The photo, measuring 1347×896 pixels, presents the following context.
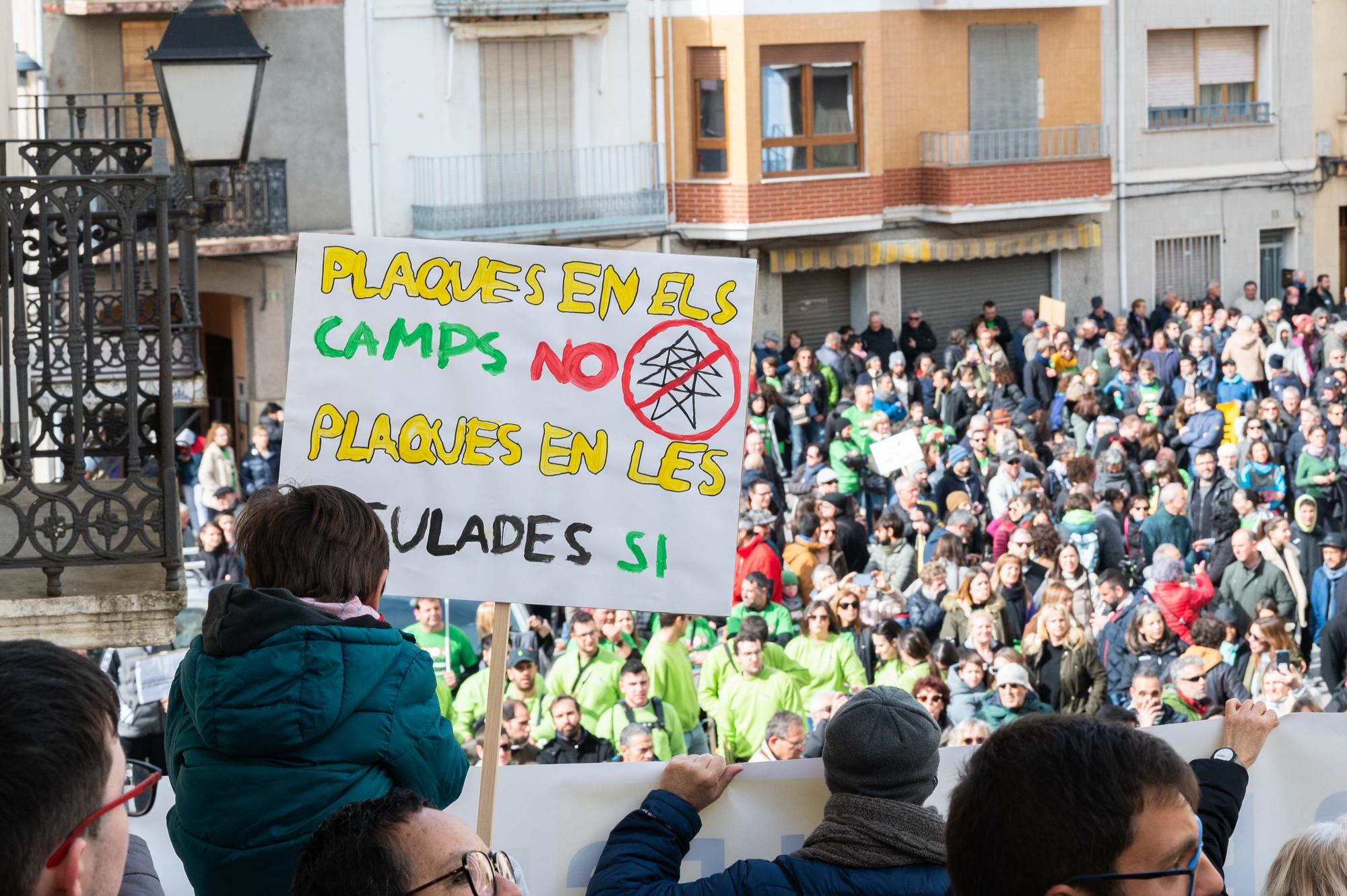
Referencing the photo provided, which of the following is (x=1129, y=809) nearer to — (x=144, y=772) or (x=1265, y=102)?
(x=144, y=772)

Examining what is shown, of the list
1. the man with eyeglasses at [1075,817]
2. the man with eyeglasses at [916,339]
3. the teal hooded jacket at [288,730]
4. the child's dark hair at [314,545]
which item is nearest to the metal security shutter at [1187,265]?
the man with eyeglasses at [916,339]

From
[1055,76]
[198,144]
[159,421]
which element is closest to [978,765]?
[159,421]

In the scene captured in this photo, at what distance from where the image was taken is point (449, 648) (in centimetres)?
927

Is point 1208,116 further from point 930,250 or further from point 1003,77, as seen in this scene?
point 930,250

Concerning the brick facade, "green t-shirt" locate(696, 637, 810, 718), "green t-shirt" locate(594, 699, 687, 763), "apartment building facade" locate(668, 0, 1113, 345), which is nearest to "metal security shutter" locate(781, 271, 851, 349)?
"apartment building facade" locate(668, 0, 1113, 345)

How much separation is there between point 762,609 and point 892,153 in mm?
13988

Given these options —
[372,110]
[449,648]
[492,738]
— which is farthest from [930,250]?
[492,738]

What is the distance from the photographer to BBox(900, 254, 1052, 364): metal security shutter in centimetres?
2328

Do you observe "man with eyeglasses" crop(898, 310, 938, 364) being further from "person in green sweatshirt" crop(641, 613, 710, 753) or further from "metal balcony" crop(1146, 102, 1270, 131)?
"person in green sweatshirt" crop(641, 613, 710, 753)

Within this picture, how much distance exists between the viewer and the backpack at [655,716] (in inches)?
311

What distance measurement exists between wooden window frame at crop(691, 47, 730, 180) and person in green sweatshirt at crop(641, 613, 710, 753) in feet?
45.0

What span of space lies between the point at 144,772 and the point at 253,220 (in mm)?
16639

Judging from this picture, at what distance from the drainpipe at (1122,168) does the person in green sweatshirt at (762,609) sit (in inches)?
626

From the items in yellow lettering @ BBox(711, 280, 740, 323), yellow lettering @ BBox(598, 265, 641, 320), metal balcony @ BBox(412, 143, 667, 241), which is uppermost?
metal balcony @ BBox(412, 143, 667, 241)
